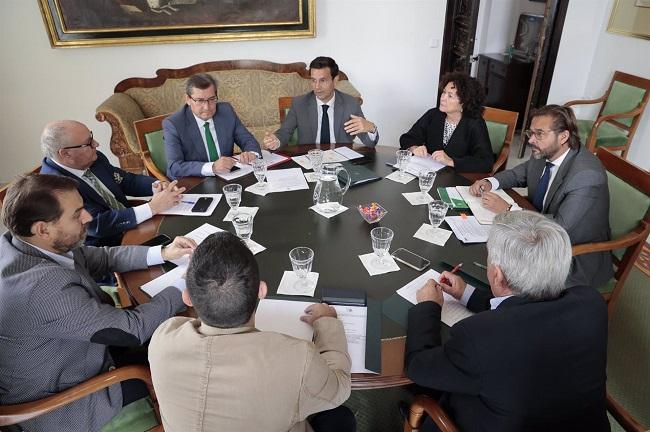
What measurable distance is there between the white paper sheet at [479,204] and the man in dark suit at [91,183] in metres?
1.38

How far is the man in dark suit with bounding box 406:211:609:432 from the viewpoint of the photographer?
3.47ft

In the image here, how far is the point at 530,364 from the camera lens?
1.05m

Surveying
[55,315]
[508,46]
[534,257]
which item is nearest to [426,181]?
[534,257]

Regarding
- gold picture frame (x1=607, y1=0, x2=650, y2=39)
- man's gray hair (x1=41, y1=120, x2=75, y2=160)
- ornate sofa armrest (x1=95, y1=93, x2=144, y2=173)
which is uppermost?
gold picture frame (x1=607, y1=0, x2=650, y2=39)

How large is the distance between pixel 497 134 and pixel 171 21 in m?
3.15

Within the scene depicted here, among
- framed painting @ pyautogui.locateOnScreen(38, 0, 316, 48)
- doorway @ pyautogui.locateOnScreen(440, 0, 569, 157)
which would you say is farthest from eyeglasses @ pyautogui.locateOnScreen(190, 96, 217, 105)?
doorway @ pyautogui.locateOnScreen(440, 0, 569, 157)

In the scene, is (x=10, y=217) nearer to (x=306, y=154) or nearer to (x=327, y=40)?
(x=306, y=154)

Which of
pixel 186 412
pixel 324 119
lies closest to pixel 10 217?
pixel 186 412

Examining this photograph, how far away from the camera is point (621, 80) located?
408 centimetres

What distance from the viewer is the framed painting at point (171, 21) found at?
12.6 ft

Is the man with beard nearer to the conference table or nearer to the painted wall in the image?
the conference table

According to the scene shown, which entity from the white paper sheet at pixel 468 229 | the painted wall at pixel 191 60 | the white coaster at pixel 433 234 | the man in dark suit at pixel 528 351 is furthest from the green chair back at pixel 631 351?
the painted wall at pixel 191 60

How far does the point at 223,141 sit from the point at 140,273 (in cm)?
139

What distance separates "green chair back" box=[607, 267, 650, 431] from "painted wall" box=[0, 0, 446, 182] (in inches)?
119
